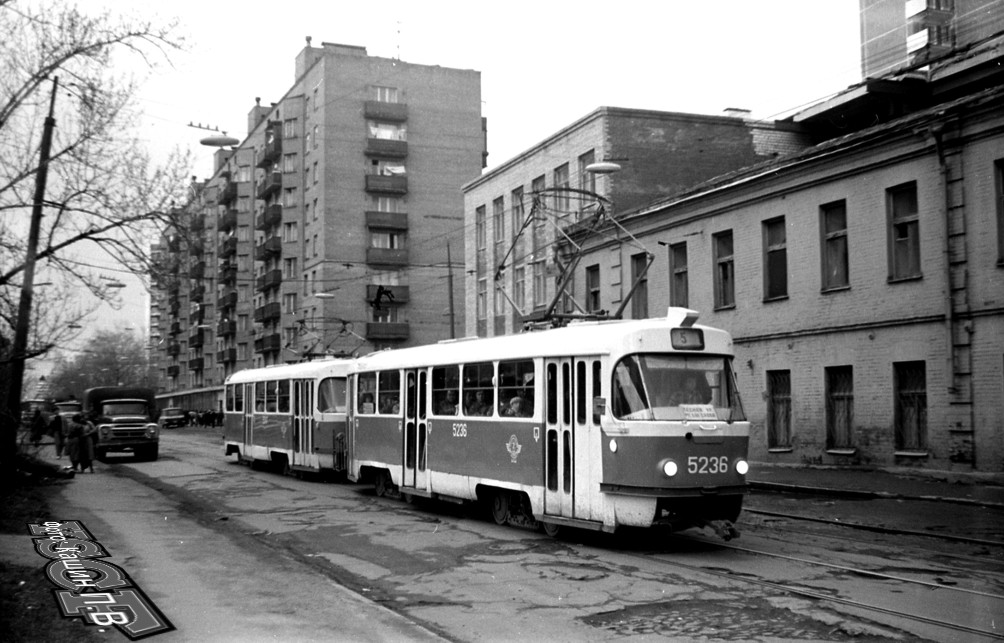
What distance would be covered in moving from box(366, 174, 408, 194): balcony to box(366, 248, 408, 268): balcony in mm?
3854

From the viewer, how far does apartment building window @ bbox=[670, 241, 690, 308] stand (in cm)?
2938

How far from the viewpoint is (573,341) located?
13344 mm

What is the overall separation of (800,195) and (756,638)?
18.6m

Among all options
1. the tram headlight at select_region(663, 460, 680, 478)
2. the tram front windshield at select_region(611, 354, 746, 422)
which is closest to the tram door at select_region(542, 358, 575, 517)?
the tram front windshield at select_region(611, 354, 746, 422)

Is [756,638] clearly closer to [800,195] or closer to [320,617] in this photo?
[320,617]

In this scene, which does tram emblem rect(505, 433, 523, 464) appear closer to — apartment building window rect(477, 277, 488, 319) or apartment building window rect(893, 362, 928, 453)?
apartment building window rect(893, 362, 928, 453)

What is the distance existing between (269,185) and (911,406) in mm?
58840

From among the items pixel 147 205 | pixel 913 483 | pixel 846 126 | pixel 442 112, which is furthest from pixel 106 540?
pixel 442 112

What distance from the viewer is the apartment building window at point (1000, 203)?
1942 centimetres

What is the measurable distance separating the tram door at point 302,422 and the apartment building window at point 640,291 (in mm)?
11134

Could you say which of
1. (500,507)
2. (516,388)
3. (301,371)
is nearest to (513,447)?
(516,388)

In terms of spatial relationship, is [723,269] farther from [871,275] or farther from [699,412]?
[699,412]

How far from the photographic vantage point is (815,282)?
24.1 m

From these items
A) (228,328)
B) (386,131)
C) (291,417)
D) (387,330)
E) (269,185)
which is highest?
(386,131)
